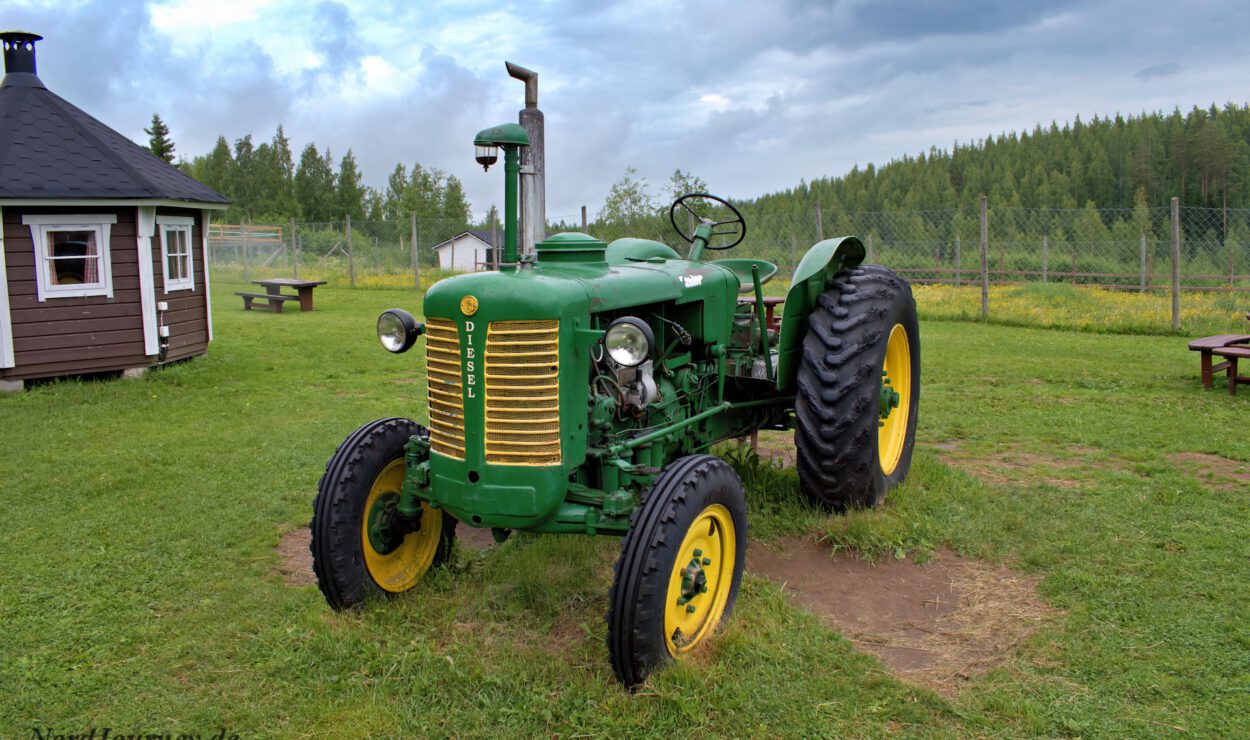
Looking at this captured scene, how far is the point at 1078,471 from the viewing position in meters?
5.86

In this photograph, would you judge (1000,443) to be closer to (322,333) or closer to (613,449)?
(613,449)

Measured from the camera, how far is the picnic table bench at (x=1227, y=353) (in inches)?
317

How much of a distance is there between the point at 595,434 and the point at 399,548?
3.45 ft

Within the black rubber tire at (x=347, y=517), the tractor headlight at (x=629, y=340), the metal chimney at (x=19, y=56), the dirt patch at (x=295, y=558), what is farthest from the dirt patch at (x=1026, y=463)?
the metal chimney at (x=19, y=56)

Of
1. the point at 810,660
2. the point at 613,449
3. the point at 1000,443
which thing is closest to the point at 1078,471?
the point at 1000,443

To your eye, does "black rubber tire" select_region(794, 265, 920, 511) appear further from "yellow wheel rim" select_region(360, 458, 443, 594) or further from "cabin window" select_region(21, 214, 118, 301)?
"cabin window" select_region(21, 214, 118, 301)

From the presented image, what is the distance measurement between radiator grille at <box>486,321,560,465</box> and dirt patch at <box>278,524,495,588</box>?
3.96 ft

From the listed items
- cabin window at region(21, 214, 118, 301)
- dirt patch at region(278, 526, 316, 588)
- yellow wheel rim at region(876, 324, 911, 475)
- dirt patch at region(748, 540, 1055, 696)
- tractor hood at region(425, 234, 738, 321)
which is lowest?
dirt patch at region(748, 540, 1055, 696)

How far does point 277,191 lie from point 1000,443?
5639 centimetres

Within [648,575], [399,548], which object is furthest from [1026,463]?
[399,548]

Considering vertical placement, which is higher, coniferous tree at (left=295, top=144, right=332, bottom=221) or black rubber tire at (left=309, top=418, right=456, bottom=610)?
coniferous tree at (left=295, top=144, right=332, bottom=221)

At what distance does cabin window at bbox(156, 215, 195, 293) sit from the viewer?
10195 mm

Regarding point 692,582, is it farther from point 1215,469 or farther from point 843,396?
point 1215,469

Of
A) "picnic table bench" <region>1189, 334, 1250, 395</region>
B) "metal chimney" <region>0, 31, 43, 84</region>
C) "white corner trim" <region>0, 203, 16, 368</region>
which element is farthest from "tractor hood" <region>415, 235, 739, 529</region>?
"metal chimney" <region>0, 31, 43, 84</region>
